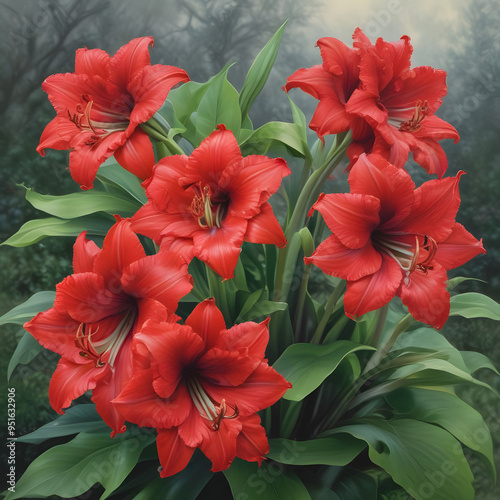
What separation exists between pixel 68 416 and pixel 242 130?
437 millimetres

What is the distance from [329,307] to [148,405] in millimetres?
234

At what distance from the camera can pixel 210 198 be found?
0.64m

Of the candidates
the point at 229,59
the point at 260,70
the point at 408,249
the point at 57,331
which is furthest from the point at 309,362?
the point at 229,59

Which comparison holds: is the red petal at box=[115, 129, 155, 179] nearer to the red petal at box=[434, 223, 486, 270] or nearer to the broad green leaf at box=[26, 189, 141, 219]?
the broad green leaf at box=[26, 189, 141, 219]

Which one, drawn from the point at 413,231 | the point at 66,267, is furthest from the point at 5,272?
the point at 413,231

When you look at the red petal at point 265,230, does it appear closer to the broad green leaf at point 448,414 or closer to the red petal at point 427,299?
the red petal at point 427,299

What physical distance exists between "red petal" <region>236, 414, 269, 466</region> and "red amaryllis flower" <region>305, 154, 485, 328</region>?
0.14 meters

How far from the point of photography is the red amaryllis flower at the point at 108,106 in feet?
2.15

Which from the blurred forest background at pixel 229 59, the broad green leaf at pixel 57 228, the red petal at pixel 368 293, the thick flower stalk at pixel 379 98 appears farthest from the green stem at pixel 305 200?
the blurred forest background at pixel 229 59

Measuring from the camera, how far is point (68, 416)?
2.72ft

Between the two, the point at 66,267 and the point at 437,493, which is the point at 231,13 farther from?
the point at 437,493

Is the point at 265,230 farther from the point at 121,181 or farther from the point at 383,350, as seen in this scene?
the point at 121,181

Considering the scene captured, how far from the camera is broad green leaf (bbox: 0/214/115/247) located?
757 millimetres

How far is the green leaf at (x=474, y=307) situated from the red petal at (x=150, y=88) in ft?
1.35
